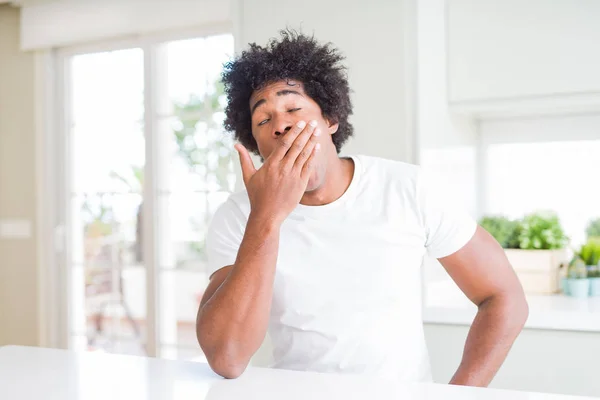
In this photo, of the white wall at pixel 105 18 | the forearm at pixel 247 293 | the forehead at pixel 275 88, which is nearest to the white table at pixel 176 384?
the forearm at pixel 247 293

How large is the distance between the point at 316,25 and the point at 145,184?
1.72 m

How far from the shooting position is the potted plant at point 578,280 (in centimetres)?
226

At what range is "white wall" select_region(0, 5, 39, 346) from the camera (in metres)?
3.93

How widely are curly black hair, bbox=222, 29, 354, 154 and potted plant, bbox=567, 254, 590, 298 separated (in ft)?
3.62

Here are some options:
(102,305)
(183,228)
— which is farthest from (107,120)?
(102,305)

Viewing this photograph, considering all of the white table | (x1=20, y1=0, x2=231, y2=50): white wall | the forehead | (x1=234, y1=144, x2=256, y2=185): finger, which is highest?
(x1=20, y1=0, x2=231, y2=50): white wall

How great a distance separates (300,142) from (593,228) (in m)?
1.70

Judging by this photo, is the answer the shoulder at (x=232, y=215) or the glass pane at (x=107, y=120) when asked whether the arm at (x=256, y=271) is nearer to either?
the shoulder at (x=232, y=215)

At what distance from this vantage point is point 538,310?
2012mm

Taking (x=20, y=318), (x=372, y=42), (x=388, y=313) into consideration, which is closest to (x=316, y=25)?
(x=372, y=42)

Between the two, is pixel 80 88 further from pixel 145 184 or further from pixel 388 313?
pixel 388 313

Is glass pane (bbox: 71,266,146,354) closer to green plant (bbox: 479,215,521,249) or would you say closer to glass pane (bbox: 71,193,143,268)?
glass pane (bbox: 71,193,143,268)

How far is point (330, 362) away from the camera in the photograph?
1.36 m

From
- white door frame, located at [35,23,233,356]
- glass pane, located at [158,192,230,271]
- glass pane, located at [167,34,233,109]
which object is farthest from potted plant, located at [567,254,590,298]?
white door frame, located at [35,23,233,356]
